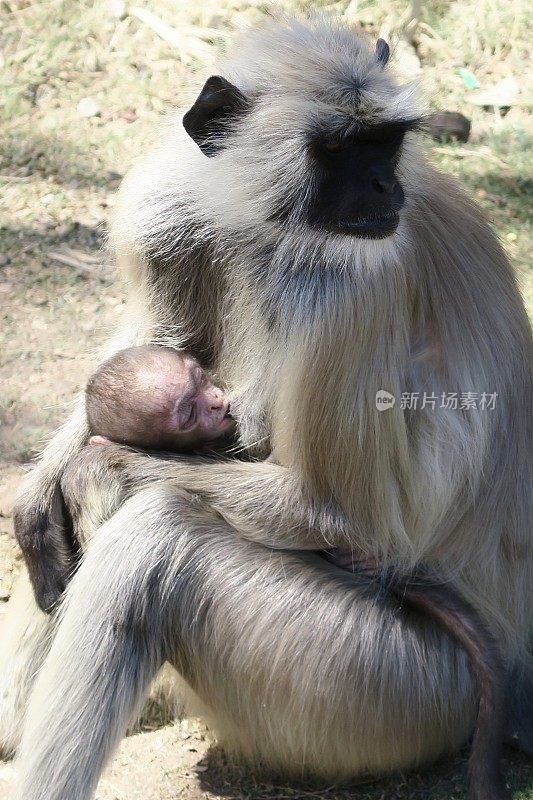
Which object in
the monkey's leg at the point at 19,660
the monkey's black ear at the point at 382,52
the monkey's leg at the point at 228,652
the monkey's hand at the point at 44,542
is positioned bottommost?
the monkey's leg at the point at 19,660

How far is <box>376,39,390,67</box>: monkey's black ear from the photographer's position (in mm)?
3312

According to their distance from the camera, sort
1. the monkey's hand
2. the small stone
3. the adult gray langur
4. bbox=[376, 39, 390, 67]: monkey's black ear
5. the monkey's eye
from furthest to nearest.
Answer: the small stone
the monkey's hand
the monkey's eye
bbox=[376, 39, 390, 67]: monkey's black ear
the adult gray langur

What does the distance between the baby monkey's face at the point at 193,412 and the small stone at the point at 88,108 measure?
3306 mm

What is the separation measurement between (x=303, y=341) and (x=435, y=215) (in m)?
0.56

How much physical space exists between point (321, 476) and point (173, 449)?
613 mm

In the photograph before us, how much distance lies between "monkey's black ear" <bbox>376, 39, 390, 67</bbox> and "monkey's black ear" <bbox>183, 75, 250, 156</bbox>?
15.5 inches

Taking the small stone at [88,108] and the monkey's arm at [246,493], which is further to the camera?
the small stone at [88,108]

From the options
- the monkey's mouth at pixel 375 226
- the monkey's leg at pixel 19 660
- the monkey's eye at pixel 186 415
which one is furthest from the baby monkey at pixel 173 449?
the monkey's mouth at pixel 375 226

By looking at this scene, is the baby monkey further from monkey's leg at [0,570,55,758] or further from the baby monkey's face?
monkey's leg at [0,570,55,758]

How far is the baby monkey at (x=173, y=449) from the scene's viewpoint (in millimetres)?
3227

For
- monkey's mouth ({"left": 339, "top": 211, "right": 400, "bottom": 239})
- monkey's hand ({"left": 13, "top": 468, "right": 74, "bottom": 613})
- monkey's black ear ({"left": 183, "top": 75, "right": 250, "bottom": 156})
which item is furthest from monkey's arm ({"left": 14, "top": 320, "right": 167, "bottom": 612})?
monkey's mouth ({"left": 339, "top": 211, "right": 400, "bottom": 239})

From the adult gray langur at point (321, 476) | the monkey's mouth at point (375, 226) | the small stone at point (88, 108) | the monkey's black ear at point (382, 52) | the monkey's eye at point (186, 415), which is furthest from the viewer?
the small stone at point (88, 108)

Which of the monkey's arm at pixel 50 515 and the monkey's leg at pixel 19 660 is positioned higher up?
the monkey's arm at pixel 50 515

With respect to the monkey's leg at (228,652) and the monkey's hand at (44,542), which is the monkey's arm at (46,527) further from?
the monkey's leg at (228,652)
